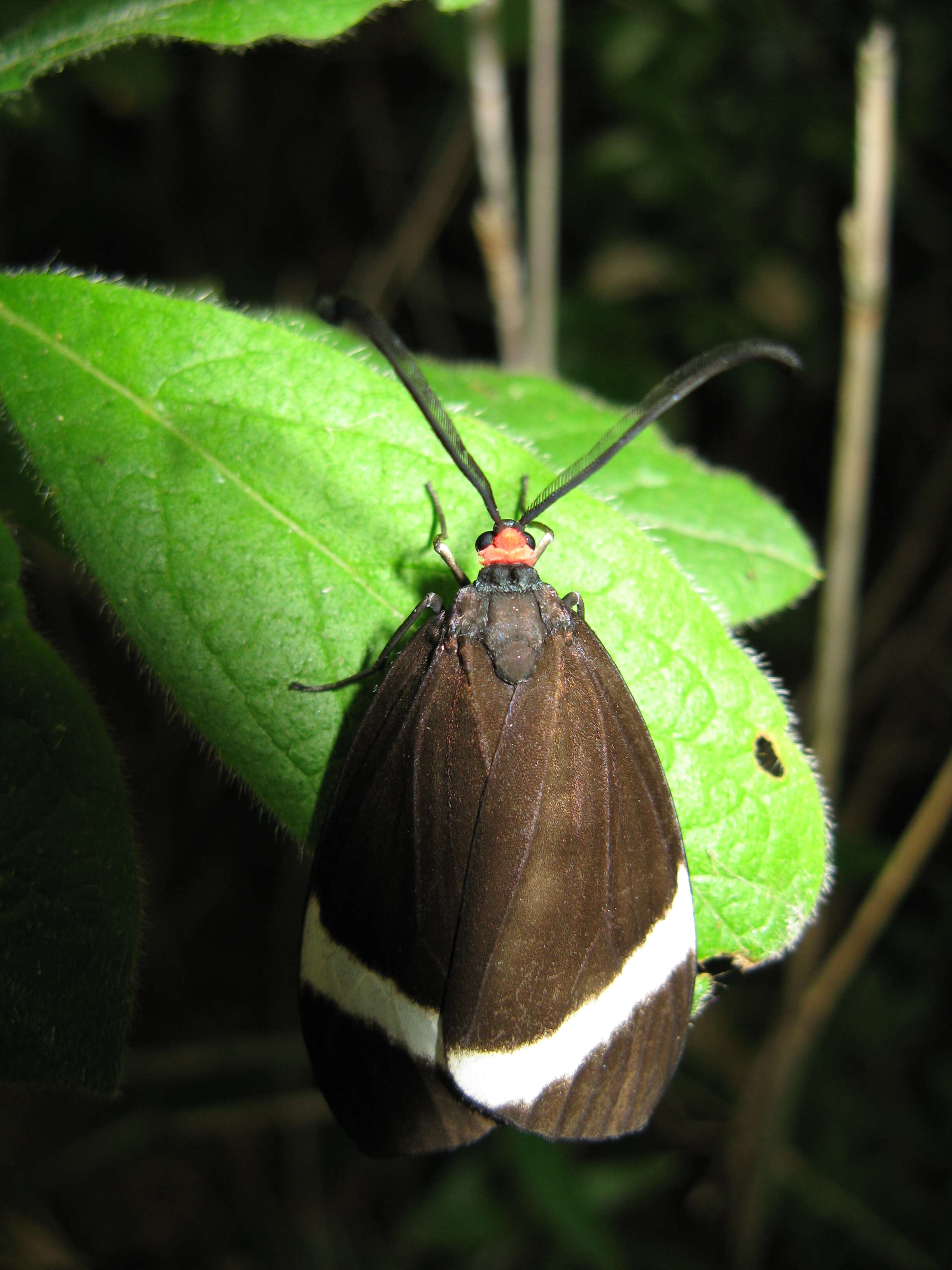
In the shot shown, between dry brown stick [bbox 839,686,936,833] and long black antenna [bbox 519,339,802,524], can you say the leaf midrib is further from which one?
dry brown stick [bbox 839,686,936,833]

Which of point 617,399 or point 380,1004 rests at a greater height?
point 617,399

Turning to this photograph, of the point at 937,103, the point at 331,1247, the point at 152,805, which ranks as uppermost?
the point at 937,103

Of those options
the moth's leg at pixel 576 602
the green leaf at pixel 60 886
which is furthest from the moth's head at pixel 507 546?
the green leaf at pixel 60 886

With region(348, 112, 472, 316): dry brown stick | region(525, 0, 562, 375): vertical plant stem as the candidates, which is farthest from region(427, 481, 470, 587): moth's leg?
region(348, 112, 472, 316): dry brown stick

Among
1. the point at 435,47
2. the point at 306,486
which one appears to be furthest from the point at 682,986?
the point at 435,47

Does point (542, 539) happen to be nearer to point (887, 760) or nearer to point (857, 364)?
point (857, 364)

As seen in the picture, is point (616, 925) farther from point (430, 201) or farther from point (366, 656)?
point (430, 201)

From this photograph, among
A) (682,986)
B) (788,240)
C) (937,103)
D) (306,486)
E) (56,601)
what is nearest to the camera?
(306,486)

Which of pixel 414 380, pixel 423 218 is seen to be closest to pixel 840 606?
pixel 414 380
